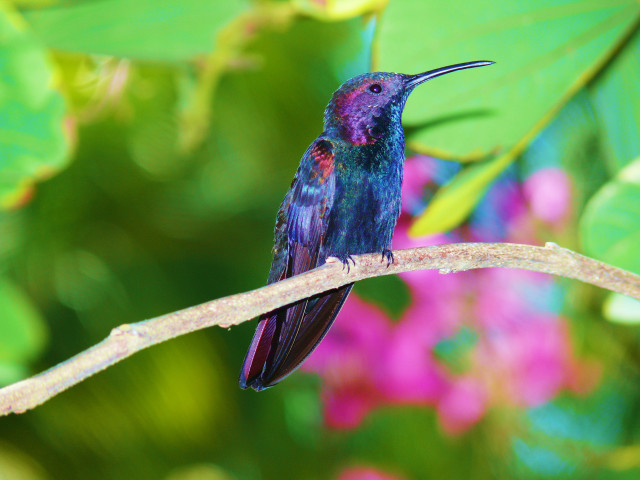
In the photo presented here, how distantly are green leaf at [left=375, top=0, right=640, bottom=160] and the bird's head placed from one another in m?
0.03

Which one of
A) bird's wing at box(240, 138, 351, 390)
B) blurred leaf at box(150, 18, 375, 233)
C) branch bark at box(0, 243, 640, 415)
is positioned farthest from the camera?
blurred leaf at box(150, 18, 375, 233)

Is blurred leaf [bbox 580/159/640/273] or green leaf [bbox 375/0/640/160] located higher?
green leaf [bbox 375/0/640/160]

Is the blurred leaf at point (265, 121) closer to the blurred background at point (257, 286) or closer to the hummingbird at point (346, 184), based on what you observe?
the blurred background at point (257, 286)

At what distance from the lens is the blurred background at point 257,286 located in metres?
0.86

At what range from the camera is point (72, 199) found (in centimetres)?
108

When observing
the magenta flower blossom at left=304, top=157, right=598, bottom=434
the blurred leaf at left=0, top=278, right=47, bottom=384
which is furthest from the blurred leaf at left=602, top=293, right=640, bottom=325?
the blurred leaf at left=0, top=278, right=47, bottom=384

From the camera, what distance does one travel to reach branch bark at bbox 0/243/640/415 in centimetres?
30

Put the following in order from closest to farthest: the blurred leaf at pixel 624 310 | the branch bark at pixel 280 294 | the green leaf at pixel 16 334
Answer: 1. the branch bark at pixel 280 294
2. the blurred leaf at pixel 624 310
3. the green leaf at pixel 16 334

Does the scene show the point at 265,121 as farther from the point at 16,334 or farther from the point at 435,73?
the point at 435,73

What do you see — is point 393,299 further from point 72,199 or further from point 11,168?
point 11,168

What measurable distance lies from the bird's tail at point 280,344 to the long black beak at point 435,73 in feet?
0.54

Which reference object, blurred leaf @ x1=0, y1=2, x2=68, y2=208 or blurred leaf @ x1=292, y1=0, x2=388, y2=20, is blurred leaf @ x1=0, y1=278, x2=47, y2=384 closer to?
blurred leaf @ x1=0, y1=2, x2=68, y2=208

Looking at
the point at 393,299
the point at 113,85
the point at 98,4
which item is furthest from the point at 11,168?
the point at 393,299

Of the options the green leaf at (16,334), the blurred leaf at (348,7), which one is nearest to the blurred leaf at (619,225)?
the blurred leaf at (348,7)
